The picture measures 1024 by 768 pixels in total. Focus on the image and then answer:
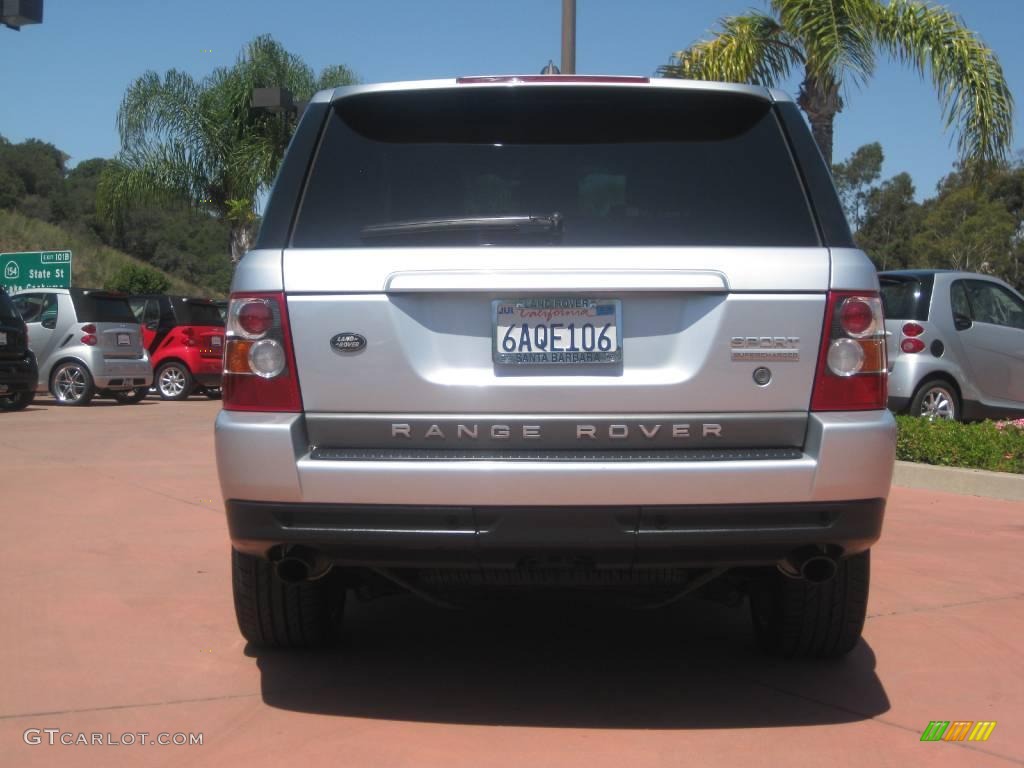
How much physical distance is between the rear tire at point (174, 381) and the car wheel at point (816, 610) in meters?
16.2

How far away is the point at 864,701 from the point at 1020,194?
192ft

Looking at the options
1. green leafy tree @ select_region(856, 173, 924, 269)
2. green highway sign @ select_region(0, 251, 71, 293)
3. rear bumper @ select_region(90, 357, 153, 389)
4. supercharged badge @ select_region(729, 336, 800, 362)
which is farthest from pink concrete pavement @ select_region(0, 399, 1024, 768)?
green leafy tree @ select_region(856, 173, 924, 269)

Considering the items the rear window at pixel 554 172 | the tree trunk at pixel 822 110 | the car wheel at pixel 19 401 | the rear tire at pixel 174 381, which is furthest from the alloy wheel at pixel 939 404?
the rear tire at pixel 174 381

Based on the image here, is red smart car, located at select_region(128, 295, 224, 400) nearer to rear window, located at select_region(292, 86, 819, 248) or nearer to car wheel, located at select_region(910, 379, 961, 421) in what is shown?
car wheel, located at select_region(910, 379, 961, 421)

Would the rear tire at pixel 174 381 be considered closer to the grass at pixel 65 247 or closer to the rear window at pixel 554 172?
the rear window at pixel 554 172

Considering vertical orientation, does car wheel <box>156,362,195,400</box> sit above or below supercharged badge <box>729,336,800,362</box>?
below

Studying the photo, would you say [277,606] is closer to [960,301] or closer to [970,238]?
[960,301]

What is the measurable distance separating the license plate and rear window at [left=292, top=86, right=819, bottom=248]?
7.9 inches

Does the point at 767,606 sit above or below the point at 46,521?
above

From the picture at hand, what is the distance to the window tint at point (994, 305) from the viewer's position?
11.7 meters

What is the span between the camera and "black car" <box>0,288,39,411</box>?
15.6 m

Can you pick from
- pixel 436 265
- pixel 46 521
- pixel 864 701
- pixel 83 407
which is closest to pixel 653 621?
pixel 864 701

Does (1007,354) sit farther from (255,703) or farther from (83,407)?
(83,407)

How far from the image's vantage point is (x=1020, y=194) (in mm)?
56875
